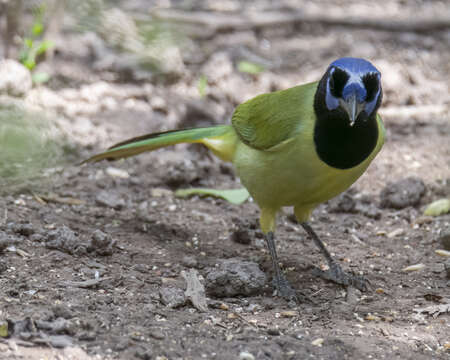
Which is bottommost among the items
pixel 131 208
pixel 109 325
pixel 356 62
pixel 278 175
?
pixel 131 208

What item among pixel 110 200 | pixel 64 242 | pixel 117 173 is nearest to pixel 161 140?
pixel 110 200

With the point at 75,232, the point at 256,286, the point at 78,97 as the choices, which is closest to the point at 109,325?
the point at 256,286

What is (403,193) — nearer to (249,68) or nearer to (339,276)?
(339,276)

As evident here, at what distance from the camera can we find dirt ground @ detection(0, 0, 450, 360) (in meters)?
2.79

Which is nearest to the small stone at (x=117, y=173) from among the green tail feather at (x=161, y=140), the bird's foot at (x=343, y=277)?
the green tail feather at (x=161, y=140)

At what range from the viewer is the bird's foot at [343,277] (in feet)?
12.0

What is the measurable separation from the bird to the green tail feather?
0.29 metres

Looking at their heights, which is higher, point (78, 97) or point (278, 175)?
point (278, 175)

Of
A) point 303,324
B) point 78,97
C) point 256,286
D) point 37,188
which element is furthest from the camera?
point 78,97

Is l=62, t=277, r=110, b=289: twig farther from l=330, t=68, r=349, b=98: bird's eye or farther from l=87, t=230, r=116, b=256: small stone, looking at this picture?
l=330, t=68, r=349, b=98: bird's eye

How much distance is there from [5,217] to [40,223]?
7.9 inches

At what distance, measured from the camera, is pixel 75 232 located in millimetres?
3854

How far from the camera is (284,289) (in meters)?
3.51

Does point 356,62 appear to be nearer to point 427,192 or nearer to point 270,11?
point 427,192
